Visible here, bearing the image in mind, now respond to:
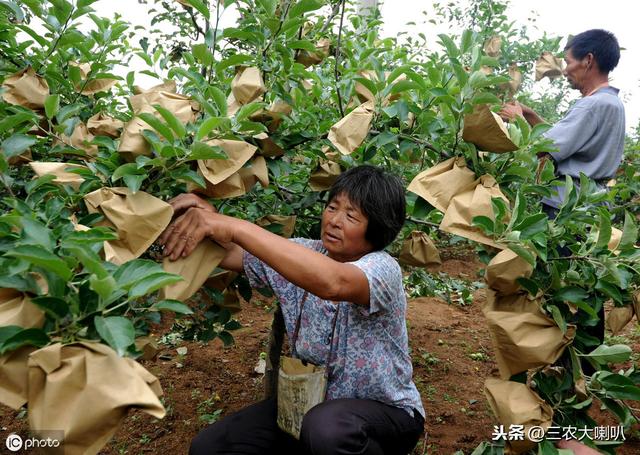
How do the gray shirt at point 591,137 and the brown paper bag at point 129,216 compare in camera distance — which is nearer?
the brown paper bag at point 129,216

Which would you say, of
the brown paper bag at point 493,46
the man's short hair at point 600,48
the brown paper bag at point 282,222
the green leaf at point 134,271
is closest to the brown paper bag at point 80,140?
the brown paper bag at point 282,222

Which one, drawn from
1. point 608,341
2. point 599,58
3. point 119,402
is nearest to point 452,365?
point 608,341

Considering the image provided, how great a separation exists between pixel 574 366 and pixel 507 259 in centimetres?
→ 49

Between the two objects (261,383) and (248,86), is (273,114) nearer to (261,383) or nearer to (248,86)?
(248,86)

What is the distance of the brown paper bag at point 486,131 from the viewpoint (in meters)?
1.52

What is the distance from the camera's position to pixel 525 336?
1.66 metres

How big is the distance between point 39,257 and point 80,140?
2.89ft

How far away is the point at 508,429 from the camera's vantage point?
5.73ft

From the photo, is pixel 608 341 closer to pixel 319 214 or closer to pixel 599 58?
pixel 599 58

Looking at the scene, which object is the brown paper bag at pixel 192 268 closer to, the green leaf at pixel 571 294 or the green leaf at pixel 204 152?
the green leaf at pixel 204 152

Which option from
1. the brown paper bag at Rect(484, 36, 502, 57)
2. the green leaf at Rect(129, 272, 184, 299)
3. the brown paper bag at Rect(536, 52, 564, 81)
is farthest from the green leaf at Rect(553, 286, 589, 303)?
the brown paper bag at Rect(484, 36, 502, 57)

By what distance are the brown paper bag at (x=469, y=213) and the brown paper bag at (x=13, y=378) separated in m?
1.09

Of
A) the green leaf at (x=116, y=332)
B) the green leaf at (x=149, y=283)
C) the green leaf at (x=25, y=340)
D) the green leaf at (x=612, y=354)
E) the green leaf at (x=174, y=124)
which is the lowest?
the green leaf at (x=612, y=354)

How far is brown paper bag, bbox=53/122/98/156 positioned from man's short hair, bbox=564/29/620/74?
232 centimetres
